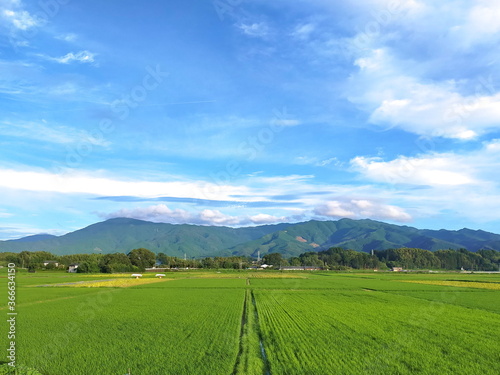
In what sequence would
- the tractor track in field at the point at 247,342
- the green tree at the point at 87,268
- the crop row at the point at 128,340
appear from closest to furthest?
1. the tractor track in field at the point at 247,342
2. the crop row at the point at 128,340
3. the green tree at the point at 87,268

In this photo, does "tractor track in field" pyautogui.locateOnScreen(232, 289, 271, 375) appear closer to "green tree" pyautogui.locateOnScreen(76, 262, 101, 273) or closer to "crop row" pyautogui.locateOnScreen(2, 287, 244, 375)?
"crop row" pyautogui.locateOnScreen(2, 287, 244, 375)

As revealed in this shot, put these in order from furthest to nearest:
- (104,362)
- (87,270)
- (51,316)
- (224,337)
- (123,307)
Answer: (87,270), (123,307), (51,316), (224,337), (104,362)

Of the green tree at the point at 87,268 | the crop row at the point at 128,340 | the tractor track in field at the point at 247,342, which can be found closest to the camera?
the tractor track in field at the point at 247,342

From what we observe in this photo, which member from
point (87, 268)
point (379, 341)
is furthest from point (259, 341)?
point (87, 268)

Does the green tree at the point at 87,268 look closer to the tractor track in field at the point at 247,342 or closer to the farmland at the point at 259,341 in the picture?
the farmland at the point at 259,341

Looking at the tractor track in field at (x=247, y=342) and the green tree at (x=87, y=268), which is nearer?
the tractor track in field at (x=247, y=342)

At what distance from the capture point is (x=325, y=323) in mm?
23797

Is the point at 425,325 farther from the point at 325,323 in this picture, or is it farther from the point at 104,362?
the point at 104,362

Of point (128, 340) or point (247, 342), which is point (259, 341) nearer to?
point (247, 342)

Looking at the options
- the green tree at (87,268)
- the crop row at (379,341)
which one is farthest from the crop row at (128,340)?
the green tree at (87,268)

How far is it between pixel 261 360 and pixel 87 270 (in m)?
126

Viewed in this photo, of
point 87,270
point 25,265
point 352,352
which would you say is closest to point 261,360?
point 352,352

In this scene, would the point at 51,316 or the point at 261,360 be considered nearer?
the point at 261,360

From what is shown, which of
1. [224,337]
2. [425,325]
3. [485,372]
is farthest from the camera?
[425,325]
